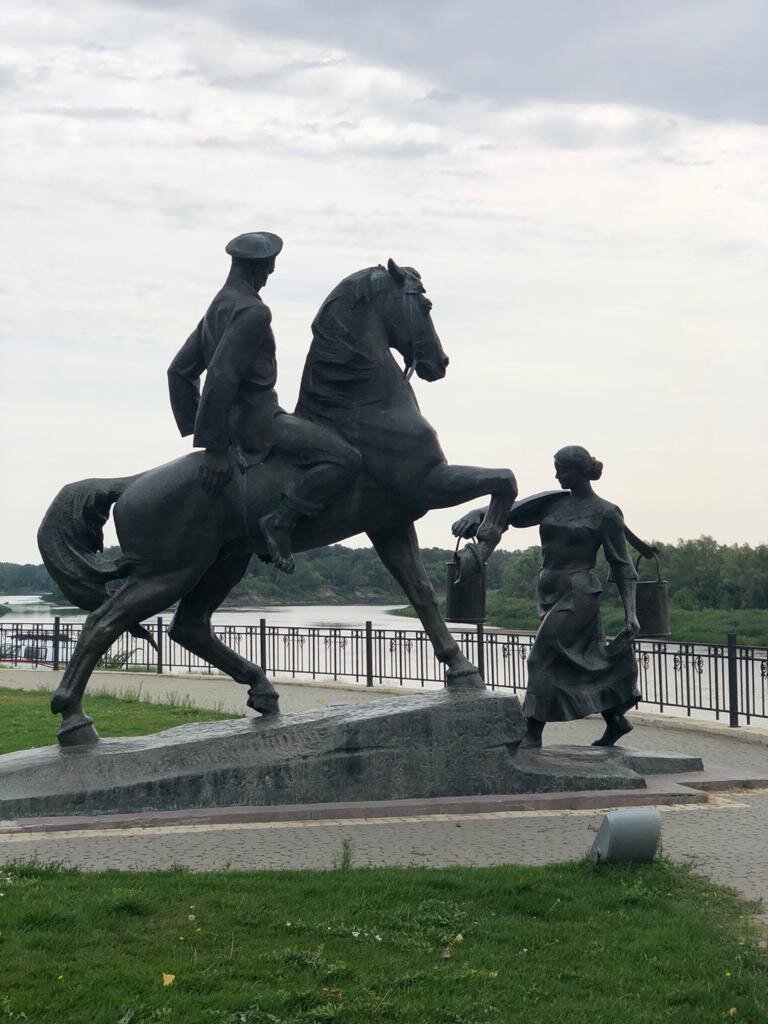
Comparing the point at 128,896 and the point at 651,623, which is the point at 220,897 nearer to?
the point at 128,896

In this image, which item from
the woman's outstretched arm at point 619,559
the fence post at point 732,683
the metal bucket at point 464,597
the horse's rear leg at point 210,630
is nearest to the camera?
the horse's rear leg at point 210,630

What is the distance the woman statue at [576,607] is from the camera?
8.39m

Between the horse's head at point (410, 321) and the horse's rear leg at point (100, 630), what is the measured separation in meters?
1.94

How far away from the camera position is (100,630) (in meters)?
7.41

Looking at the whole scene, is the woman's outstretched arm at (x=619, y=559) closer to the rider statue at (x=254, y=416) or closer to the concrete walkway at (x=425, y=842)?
the concrete walkway at (x=425, y=842)

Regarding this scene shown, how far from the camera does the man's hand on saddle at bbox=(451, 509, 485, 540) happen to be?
7812 mm

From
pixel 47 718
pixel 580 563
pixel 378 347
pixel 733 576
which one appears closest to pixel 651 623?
pixel 580 563

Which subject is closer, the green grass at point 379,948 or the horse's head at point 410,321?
the green grass at point 379,948

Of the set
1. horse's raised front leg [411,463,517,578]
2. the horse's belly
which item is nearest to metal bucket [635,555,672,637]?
horse's raised front leg [411,463,517,578]

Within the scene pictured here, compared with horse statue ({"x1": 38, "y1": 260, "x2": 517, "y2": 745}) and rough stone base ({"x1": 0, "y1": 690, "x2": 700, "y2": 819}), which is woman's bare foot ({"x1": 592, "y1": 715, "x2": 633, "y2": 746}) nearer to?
rough stone base ({"x1": 0, "y1": 690, "x2": 700, "y2": 819})

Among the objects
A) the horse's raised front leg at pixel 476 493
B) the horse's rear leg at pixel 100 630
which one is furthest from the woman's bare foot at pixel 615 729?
the horse's rear leg at pixel 100 630

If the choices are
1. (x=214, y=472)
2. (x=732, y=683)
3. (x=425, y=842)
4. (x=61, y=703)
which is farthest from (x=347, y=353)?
(x=732, y=683)

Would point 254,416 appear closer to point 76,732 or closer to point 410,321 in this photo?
point 410,321

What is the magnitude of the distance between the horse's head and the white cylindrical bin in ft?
11.1
